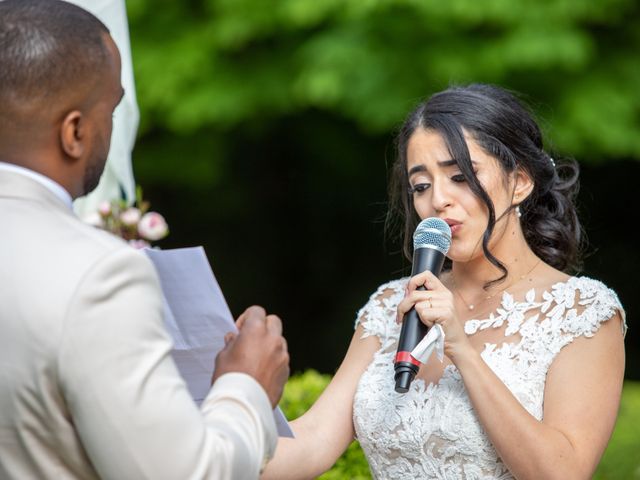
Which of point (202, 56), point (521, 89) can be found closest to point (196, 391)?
point (521, 89)

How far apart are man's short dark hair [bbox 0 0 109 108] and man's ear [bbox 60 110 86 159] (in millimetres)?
52

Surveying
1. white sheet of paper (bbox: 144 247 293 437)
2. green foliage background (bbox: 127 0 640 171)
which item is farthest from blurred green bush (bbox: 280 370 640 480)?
green foliage background (bbox: 127 0 640 171)

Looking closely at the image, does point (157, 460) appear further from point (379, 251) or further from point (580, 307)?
point (379, 251)

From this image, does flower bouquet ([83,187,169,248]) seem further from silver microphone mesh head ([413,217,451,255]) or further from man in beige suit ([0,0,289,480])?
man in beige suit ([0,0,289,480])

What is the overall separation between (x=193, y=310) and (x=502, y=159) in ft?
5.16

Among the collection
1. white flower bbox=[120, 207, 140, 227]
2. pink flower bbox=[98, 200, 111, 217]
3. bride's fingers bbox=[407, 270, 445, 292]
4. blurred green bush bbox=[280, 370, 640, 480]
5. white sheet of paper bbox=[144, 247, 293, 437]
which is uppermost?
white sheet of paper bbox=[144, 247, 293, 437]

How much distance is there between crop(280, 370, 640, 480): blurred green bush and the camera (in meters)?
4.49

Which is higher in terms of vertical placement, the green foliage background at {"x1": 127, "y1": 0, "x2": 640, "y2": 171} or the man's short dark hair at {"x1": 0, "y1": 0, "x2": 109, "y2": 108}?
the man's short dark hair at {"x1": 0, "y1": 0, "x2": 109, "y2": 108}

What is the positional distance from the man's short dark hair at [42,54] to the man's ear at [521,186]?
6.56ft

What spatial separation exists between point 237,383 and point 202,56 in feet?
22.3

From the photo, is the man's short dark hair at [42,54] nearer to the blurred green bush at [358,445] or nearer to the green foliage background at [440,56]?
the blurred green bush at [358,445]

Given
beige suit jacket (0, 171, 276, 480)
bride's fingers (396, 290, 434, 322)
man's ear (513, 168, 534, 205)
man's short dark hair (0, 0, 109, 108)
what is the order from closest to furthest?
beige suit jacket (0, 171, 276, 480)
man's short dark hair (0, 0, 109, 108)
bride's fingers (396, 290, 434, 322)
man's ear (513, 168, 534, 205)

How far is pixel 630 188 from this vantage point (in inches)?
388

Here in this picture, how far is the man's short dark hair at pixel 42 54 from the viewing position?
6.27 feet
